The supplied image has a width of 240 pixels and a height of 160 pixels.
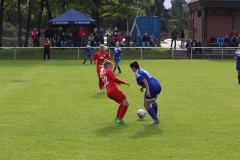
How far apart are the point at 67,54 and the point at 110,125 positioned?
29.4 metres

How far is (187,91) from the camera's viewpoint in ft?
59.6

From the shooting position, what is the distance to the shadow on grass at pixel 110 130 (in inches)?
413

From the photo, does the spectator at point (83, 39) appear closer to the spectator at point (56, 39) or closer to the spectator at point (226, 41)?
the spectator at point (56, 39)

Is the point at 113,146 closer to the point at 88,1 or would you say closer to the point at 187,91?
the point at 187,91

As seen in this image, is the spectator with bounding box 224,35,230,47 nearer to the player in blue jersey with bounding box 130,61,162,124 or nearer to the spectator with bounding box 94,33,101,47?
the spectator with bounding box 94,33,101,47

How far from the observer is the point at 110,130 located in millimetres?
10812

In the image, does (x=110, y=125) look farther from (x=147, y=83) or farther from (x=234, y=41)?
(x=234, y=41)

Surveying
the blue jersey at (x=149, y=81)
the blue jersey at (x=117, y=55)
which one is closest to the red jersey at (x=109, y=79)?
the blue jersey at (x=149, y=81)

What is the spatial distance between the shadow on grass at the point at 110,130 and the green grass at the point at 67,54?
1120 inches

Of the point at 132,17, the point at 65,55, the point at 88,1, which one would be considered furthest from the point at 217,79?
the point at 132,17

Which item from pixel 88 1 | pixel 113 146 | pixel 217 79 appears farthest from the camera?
pixel 88 1

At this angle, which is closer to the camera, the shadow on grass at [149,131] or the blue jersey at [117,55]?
the shadow on grass at [149,131]

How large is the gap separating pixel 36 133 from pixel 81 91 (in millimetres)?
7846

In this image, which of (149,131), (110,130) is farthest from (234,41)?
(110,130)
